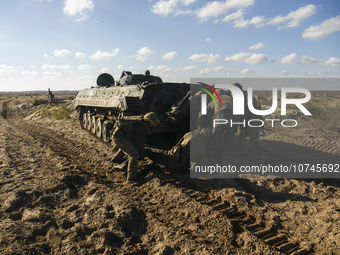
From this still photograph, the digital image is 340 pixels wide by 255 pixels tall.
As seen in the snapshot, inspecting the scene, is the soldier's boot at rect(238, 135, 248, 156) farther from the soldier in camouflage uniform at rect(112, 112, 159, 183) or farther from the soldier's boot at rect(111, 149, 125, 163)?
the soldier's boot at rect(111, 149, 125, 163)

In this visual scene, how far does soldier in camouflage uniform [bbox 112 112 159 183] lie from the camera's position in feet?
16.9

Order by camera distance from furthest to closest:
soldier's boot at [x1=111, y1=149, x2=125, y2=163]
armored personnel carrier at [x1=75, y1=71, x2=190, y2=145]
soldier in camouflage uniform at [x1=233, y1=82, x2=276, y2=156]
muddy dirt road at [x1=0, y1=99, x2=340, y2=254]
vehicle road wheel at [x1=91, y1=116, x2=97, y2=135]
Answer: vehicle road wheel at [x1=91, y1=116, x2=97, y2=135] < armored personnel carrier at [x1=75, y1=71, x2=190, y2=145] < soldier in camouflage uniform at [x1=233, y1=82, x2=276, y2=156] < soldier's boot at [x1=111, y1=149, x2=125, y2=163] < muddy dirt road at [x1=0, y1=99, x2=340, y2=254]

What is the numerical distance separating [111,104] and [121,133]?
3.51 meters

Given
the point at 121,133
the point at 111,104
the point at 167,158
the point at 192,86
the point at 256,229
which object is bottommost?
the point at 256,229

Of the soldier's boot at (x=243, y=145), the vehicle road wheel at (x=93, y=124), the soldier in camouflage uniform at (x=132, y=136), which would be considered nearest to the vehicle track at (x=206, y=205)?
the soldier in camouflage uniform at (x=132, y=136)

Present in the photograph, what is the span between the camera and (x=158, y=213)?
3.77 metres

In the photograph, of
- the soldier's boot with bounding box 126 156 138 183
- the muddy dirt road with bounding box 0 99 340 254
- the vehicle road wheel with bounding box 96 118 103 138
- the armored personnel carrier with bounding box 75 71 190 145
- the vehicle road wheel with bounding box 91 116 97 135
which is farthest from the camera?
the vehicle road wheel with bounding box 91 116 97 135

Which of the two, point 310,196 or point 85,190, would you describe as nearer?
point 310,196

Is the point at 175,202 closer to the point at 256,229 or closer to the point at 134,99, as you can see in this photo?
the point at 256,229

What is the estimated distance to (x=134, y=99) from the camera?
7.26m

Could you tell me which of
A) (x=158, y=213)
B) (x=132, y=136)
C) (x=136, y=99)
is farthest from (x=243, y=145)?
(x=158, y=213)

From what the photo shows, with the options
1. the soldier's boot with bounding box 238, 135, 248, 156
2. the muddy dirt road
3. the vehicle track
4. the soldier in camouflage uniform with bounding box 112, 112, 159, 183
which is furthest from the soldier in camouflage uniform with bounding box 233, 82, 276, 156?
the soldier in camouflage uniform with bounding box 112, 112, 159, 183

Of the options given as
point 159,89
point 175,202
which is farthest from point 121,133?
point 159,89

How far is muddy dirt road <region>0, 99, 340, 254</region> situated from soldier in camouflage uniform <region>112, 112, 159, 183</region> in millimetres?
439
